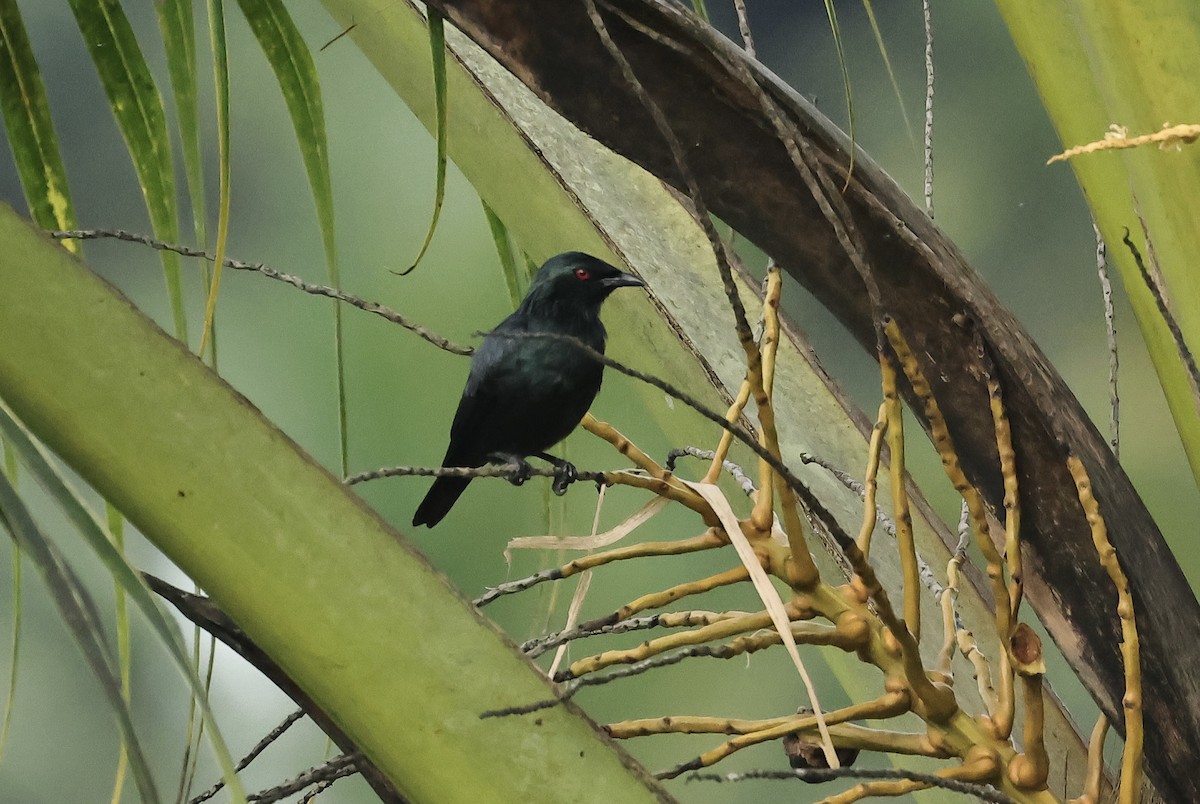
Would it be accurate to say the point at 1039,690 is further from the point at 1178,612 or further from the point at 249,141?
the point at 249,141

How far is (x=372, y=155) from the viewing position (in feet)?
6.42

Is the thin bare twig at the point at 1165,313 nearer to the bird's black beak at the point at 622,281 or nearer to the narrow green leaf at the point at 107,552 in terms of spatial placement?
the narrow green leaf at the point at 107,552

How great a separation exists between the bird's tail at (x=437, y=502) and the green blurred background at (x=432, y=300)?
495 mm

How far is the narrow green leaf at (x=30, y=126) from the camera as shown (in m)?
0.45

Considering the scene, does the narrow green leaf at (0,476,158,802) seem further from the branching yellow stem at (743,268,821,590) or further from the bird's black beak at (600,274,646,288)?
the bird's black beak at (600,274,646,288)

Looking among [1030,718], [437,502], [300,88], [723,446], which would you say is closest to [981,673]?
[1030,718]

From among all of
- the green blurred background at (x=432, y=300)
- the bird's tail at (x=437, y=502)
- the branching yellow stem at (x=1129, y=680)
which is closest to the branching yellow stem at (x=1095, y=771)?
the branching yellow stem at (x=1129, y=680)

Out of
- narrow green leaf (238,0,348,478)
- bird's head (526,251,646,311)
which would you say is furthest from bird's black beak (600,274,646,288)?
narrow green leaf (238,0,348,478)

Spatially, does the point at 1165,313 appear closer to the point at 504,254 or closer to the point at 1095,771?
the point at 1095,771

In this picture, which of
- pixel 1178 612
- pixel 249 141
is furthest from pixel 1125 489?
pixel 249 141

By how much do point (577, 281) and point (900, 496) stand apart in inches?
25.3

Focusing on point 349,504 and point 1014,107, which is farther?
point 1014,107

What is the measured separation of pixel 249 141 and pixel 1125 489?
5.59ft

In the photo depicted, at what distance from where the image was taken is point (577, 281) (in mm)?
1037
